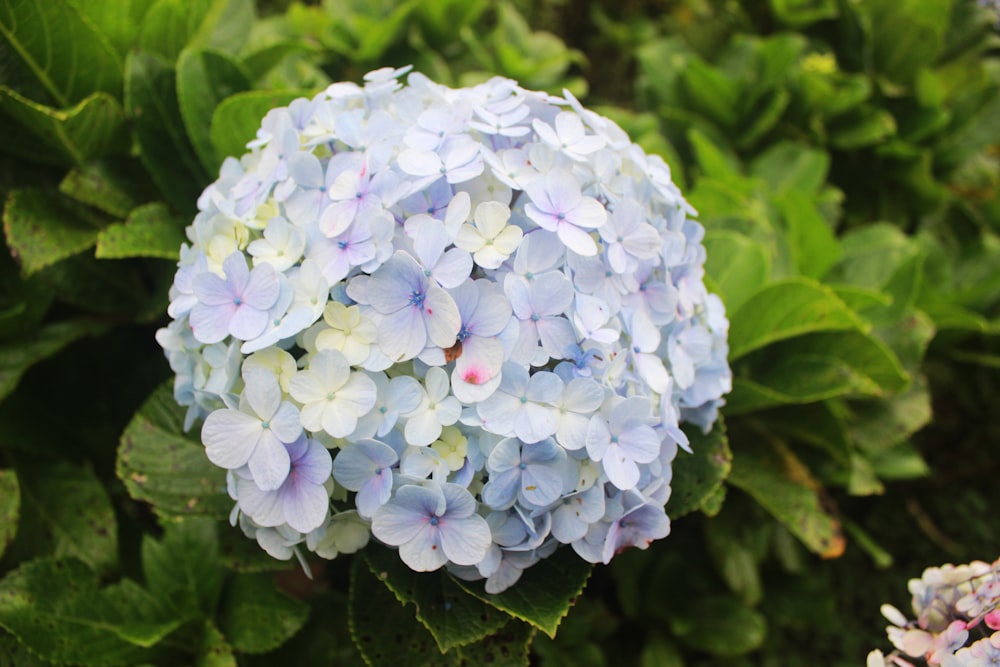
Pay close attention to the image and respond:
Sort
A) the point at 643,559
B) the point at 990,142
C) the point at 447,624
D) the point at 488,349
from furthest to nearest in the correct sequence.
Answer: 1. the point at 990,142
2. the point at 643,559
3. the point at 447,624
4. the point at 488,349

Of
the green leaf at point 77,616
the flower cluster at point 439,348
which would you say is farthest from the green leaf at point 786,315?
the green leaf at point 77,616

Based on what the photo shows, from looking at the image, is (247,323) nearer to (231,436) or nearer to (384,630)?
(231,436)

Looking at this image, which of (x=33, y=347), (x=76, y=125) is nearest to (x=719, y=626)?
(x=33, y=347)

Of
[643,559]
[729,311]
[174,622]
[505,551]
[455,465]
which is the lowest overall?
[643,559]

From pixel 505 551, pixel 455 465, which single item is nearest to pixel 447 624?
pixel 505 551

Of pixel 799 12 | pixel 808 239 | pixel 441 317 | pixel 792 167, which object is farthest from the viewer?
pixel 799 12

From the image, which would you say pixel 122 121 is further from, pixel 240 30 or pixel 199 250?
pixel 199 250
